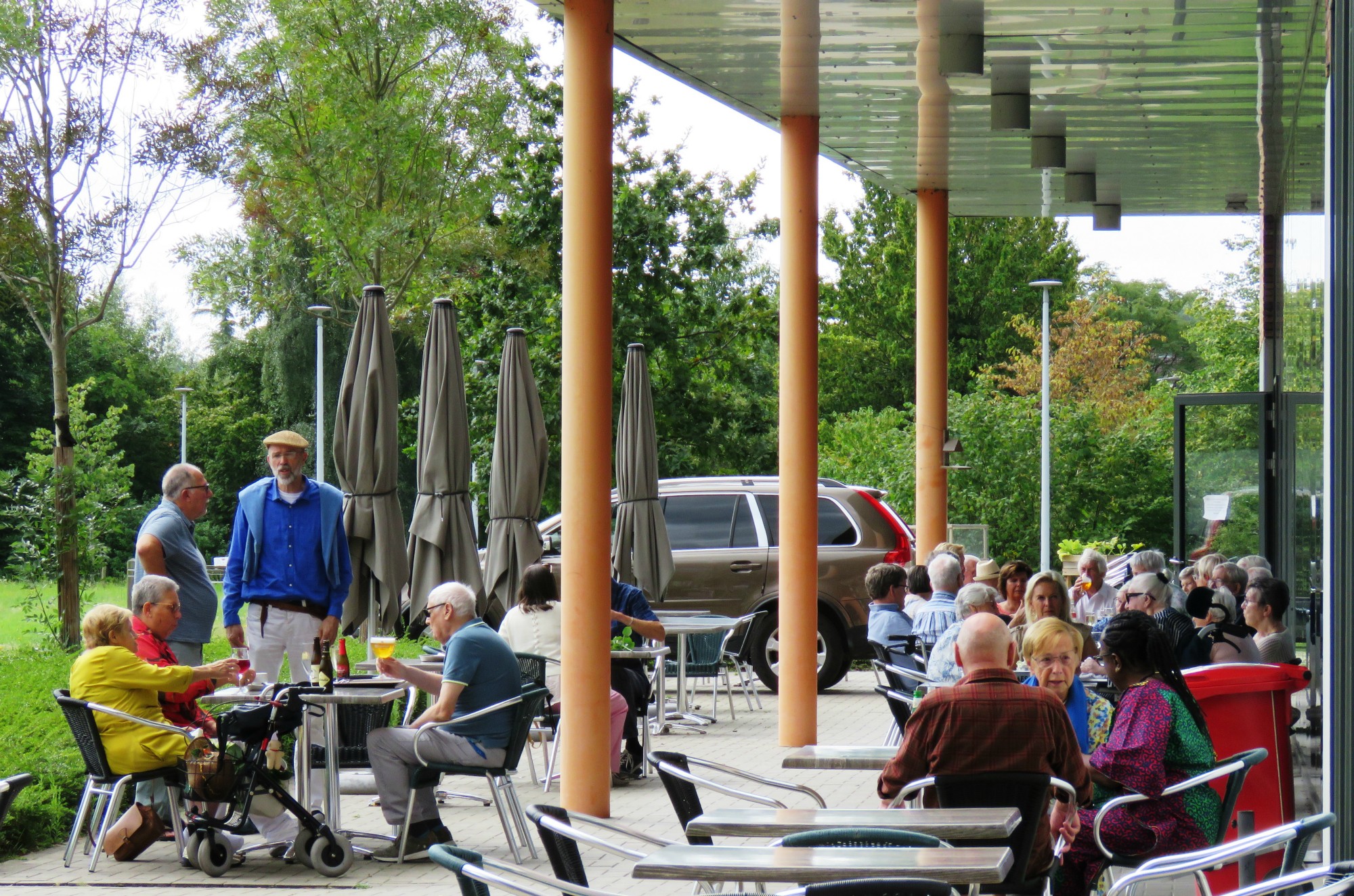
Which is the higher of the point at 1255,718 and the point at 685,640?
the point at 1255,718

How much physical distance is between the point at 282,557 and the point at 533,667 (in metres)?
1.60

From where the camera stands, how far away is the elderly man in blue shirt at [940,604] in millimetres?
8742

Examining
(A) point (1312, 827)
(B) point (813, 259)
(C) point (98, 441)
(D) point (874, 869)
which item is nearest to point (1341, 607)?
(A) point (1312, 827)

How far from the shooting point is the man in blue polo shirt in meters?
6.95

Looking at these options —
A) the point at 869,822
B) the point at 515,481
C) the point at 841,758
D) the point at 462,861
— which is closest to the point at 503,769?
the point at 841,758

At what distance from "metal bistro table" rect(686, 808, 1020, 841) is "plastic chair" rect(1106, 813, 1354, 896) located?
0.37 metres

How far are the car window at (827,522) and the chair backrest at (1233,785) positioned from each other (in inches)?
369

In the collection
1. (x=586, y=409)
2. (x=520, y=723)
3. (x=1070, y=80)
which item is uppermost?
(x=1070, y=80)

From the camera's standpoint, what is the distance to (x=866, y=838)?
3496mm

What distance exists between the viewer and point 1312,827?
3404 mm

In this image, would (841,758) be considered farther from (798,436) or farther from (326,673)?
(798,436)

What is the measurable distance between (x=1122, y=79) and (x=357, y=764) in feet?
21.9

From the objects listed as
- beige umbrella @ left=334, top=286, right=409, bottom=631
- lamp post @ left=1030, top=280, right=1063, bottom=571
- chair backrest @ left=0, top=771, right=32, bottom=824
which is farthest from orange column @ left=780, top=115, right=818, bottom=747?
lamp post @ left=1030, top=280, right=1063, bottom=571

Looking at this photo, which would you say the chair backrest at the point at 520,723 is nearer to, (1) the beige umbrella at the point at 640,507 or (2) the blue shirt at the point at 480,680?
(2) the blue shirt at the point at 480,680
